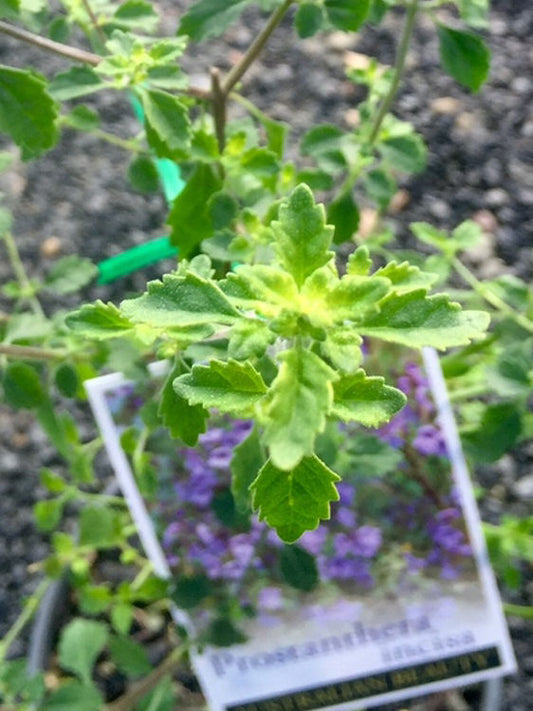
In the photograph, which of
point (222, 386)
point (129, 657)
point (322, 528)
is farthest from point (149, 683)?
point (222, 386)

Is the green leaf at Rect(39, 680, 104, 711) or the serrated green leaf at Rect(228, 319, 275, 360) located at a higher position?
the serrated green leaf at Rect(228, 319, 275, 360)

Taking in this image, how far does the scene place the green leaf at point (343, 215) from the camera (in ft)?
3.12

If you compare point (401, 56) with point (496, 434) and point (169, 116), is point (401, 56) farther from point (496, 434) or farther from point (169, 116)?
point (496, 434)

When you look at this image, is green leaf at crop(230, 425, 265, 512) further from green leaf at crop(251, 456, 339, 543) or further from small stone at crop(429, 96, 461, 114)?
small stone at crop(429, 96, 461, 114)

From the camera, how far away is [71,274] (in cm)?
99

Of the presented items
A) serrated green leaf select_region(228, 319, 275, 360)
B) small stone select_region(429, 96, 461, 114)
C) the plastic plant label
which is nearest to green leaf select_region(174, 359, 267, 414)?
serrated green leaf select_region(228, 319, 275, 360)

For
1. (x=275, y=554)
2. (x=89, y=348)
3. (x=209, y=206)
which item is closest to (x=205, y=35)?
(x=209, y=206)

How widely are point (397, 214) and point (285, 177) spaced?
0.69 metres

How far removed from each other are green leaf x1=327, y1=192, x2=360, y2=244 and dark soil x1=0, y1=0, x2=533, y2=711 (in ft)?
1.85

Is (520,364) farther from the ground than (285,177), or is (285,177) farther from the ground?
(285,177)

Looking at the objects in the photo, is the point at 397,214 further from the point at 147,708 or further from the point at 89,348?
the point at 147,708

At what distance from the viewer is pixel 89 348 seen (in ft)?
3.10

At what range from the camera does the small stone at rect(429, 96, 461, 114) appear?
1.60 metres

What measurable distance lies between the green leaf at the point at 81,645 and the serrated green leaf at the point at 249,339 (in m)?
0.64
